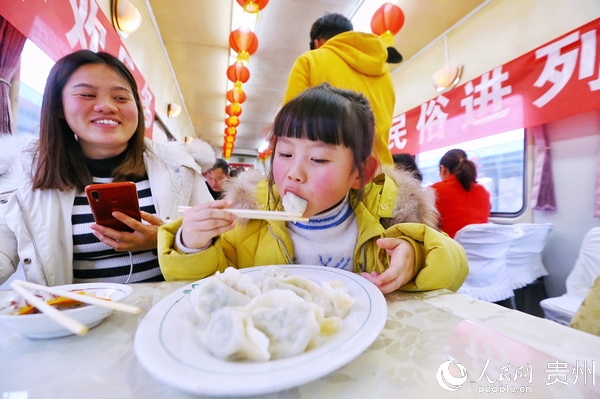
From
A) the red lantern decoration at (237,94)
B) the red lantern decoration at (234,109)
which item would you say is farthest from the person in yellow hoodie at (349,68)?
the red lantern decoration at (234,109)

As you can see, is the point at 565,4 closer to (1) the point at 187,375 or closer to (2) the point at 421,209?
(2) the point at 421,209

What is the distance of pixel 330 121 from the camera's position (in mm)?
875

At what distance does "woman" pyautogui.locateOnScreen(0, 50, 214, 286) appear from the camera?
1.03 meters

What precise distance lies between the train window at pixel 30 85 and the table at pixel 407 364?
144 centimetres

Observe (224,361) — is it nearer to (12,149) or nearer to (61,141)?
(61,141)

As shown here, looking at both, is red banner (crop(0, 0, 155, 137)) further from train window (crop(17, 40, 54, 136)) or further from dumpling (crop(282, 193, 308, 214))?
dumpling (crop(282, 193, 308, 214))

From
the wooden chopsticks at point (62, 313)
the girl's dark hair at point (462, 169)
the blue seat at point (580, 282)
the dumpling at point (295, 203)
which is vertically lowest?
the blue seat at point (580, 282)

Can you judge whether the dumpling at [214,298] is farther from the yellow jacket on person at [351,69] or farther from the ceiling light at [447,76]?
the ceiling light at [447,76]

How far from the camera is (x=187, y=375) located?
0.33 m

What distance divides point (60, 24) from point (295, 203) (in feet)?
6.21

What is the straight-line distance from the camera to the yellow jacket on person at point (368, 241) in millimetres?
790

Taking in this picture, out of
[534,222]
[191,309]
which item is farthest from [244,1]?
[534,222]

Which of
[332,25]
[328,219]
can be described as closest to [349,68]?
[332,25]

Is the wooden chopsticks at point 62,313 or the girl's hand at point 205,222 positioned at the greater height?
the girl's hand at point 205,222
